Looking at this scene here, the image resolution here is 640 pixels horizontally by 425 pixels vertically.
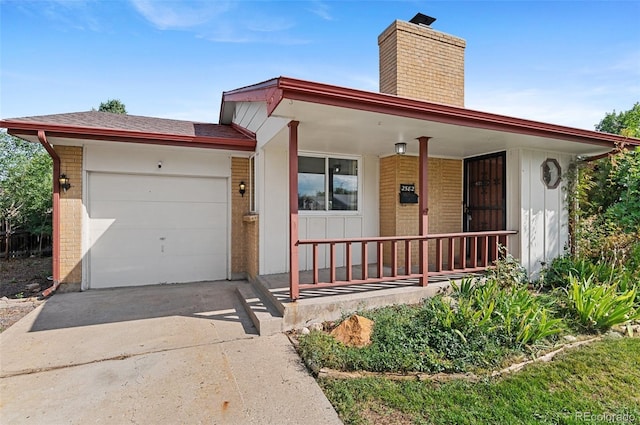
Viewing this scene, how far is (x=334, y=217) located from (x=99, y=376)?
4662mm

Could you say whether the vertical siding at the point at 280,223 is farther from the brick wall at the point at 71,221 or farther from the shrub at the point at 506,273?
the brick wall at the point at 71,221

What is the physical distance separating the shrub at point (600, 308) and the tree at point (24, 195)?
517 inches

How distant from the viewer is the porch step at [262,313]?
396 centimetres

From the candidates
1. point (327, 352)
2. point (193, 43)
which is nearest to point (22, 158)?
point (193, 43)

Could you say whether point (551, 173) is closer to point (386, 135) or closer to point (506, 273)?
point (506, 273)

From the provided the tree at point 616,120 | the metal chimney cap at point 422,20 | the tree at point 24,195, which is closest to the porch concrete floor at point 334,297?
the metal chimney cap at point 422,20

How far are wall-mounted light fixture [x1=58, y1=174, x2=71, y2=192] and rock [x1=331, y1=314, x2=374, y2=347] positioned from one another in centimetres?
565

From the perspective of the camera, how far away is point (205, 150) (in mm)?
6402

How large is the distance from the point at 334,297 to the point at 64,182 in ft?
18.0

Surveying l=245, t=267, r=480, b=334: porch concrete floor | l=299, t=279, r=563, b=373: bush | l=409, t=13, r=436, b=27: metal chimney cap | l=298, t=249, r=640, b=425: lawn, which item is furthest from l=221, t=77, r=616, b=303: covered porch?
l=409, t=13, r=436, b=27: metal chimney cap

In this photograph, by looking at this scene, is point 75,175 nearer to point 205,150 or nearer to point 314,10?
point 205,150

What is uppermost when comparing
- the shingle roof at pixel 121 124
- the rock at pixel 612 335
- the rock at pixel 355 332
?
the shingle roof at pixel 121 124

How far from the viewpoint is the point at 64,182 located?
5738 mm

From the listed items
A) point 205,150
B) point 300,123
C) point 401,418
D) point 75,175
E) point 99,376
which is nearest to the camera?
point 401,418
